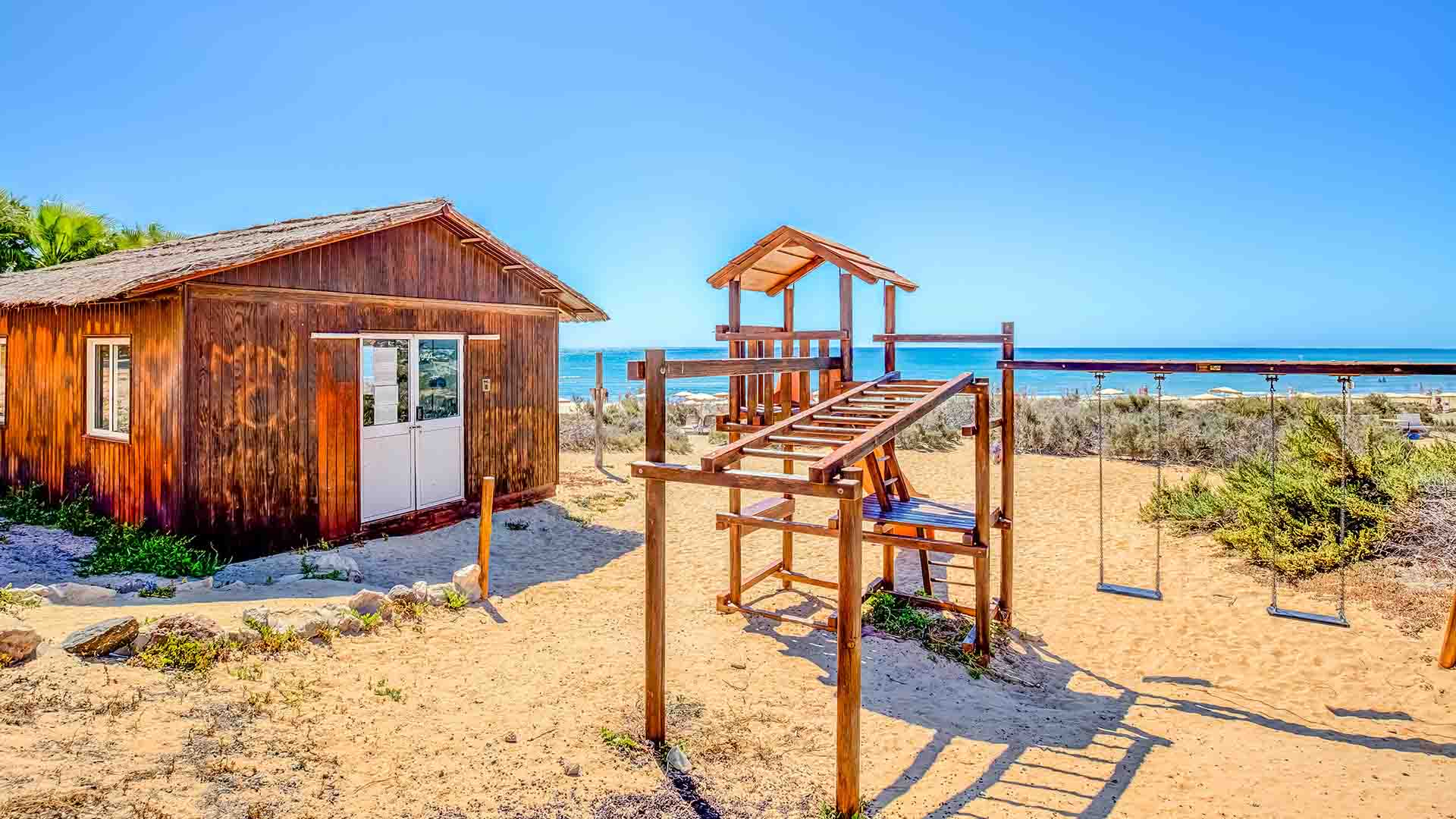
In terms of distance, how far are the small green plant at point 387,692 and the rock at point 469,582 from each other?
1911 millimetres

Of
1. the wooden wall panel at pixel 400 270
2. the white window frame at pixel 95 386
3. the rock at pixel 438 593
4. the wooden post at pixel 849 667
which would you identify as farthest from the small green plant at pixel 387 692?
the white window frame at pixel 95 386

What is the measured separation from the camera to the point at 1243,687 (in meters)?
5.83

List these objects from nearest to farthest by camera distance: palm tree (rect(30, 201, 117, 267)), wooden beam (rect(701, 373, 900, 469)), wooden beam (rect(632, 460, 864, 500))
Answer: wooden beam (rect(632, 460, 864, 500)) < wooden beam (rect(701, 373, 900, 469)) < palm tree (rect(30, 201, 117, 267))

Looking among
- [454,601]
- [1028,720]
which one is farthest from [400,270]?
[1028,720]

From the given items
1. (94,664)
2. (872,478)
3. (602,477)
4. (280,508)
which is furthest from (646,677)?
(602,477)

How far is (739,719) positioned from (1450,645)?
16.8ft

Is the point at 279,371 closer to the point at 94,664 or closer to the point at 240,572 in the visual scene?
the point at 240,572

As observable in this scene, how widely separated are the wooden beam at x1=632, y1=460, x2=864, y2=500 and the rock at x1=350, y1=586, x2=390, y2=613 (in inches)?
124

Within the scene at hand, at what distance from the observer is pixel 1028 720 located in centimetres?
515

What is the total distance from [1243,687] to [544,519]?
8.01 meters

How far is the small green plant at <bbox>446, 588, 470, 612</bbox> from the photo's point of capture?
6.65 metres

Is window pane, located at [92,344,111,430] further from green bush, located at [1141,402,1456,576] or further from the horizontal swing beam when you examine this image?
green bush, located at [1141,402,1456,576]

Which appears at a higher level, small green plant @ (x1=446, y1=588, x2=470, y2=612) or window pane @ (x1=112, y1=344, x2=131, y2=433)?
window pane @ (x1=112, y1=344, x2=131, y2=433)

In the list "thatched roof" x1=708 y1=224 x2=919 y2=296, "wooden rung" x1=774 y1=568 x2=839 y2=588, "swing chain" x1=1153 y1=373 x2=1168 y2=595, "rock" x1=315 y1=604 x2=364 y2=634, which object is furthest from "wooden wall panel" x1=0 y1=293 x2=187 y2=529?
"swing chain" x1=1153 y1=373 x2=1168 y2=595
